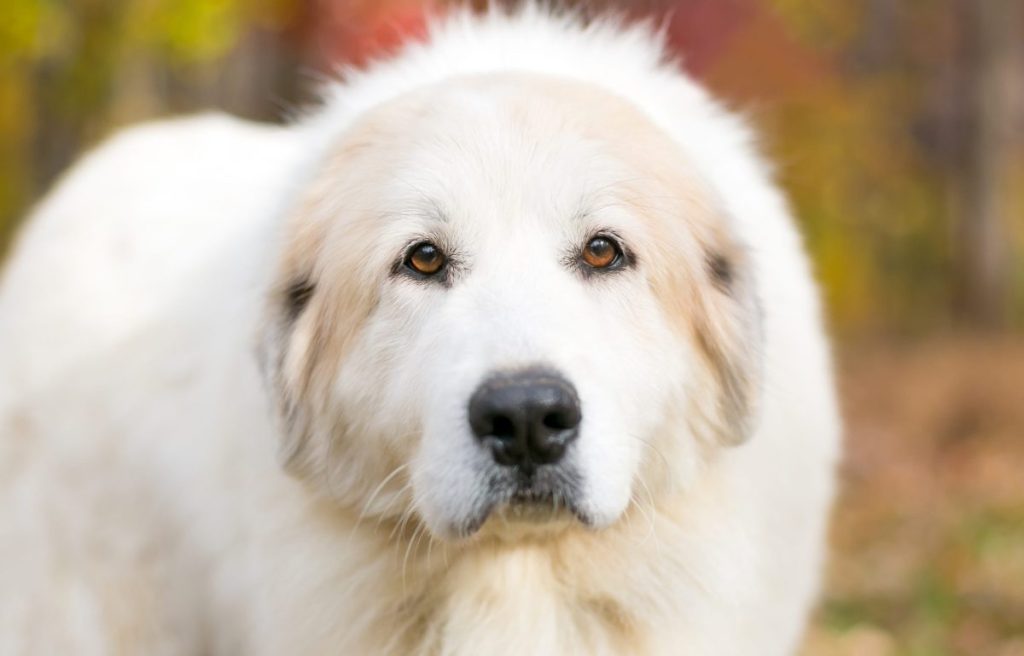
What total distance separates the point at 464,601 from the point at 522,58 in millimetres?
1423

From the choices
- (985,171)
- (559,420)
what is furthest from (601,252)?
(985,171)

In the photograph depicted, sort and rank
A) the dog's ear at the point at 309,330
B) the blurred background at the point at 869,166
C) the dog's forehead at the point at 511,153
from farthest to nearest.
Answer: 1. the blurred background at the point at 869,166
2. the dog's ear at the point at 309,330
3. the dog's forehead at the point at 511,153

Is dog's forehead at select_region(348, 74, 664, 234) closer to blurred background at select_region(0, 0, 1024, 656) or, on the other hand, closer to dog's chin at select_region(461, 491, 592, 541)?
dog's chin at select_region(461, 491, 592, 541)

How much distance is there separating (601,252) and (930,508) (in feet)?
14.3

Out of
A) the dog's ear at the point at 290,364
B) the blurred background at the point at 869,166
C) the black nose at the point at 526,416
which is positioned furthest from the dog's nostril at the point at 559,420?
the blurred background at the point at 869,166

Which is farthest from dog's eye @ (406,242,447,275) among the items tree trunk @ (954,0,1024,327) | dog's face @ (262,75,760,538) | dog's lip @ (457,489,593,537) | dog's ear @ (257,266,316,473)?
tree trunk @ (954,0,1024,327)

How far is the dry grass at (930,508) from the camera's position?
4.78 m

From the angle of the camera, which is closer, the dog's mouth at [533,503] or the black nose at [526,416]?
the black nose at [526,416]

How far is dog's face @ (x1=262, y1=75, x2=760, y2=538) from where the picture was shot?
2.48 meters

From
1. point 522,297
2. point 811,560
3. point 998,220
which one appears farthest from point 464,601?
point 998,220

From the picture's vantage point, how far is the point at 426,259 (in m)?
2.76

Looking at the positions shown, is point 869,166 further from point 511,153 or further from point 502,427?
point 502,427

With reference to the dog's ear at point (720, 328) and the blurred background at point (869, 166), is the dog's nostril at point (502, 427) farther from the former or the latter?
the blurred background at point (869, 166)

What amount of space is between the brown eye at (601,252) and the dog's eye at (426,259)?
32cm
